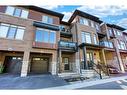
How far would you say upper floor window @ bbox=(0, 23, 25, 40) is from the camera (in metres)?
7.83

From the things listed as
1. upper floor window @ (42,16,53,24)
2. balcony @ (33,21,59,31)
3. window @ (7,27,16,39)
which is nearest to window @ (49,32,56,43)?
balcony @ (33,21,59,31)

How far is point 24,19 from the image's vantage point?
8.91 m

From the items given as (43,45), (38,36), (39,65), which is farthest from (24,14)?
(39,65)

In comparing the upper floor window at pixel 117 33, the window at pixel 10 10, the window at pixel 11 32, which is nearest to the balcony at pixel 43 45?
the window at pixel 11 32

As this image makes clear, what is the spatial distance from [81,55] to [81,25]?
408 centimetres

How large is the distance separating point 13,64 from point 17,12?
5.49 meters

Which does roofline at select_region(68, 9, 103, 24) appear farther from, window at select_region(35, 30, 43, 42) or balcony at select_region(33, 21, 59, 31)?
window at select_region(35, 30, 43, 42)

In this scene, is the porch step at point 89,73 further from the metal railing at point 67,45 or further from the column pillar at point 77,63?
the metal railing at point 67,45

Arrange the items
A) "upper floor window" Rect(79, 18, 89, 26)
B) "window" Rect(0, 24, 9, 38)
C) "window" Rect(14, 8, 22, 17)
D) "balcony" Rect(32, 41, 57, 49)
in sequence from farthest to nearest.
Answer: "upper floor window" Rect(79, 18, 89, 26) < "window" Rect(14, 8, 22, 17) < "balcony" Rect(32, 41, 57, 49) < "window" Rect(0, 24, 9, 38)

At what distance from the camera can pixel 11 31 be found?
8148 millimetres

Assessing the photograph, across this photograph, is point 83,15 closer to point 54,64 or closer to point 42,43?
point 42,43
